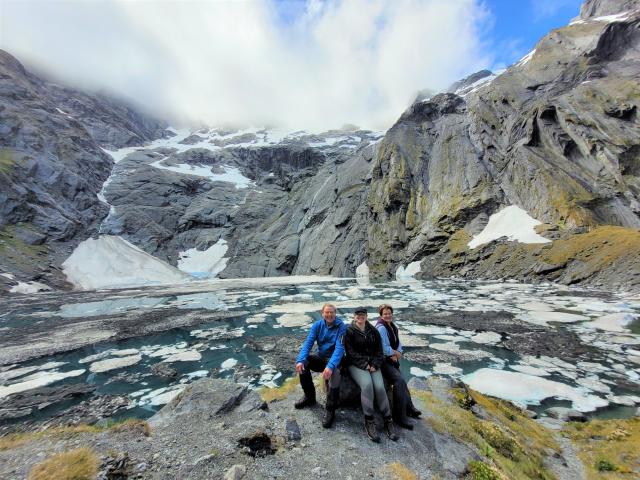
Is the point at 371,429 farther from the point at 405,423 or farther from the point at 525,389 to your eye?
the point at 525,389

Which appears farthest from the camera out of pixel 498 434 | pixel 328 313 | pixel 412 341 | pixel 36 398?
pixel 412 341

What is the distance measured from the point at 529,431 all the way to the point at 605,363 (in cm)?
771

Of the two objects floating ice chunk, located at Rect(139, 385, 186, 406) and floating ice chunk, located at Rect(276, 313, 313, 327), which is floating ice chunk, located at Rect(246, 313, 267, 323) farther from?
floating ice chunk, located at Rect(139, 385, 186, 406)

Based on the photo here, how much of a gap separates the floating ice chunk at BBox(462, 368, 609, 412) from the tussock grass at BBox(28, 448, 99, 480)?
434 inches

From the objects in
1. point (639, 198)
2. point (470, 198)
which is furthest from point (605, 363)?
point (470, 198)

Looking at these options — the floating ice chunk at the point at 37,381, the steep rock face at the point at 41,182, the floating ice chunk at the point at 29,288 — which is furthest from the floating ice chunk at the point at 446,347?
the steep rock face at the point at 41,182

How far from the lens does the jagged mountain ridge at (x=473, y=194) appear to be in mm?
48125

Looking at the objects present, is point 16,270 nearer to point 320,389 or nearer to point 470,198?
point 320,389

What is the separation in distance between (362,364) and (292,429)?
1.86 meters

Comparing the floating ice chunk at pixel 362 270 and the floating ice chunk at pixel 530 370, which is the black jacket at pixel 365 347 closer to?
the floating ice chunk at pixel 530 370

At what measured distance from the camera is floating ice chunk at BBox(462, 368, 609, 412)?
10.4m

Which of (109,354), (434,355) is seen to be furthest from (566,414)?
(109,354)

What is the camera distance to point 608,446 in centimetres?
767

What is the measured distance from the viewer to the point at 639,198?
4775 cm
